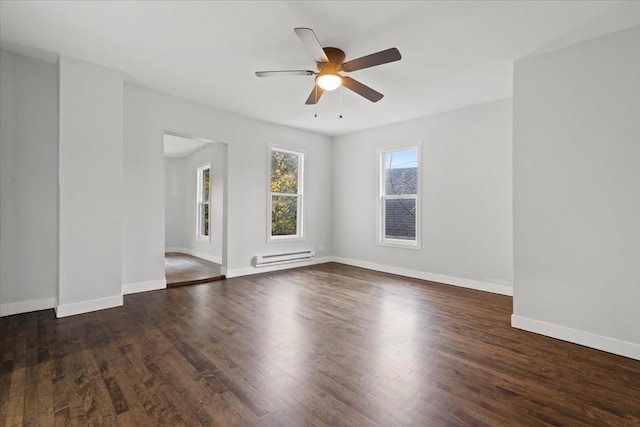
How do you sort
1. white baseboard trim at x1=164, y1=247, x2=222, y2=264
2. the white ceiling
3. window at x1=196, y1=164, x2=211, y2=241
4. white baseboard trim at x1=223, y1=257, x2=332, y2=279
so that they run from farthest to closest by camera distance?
window at x1=196, y1=164, x2=211, y2=241 → white baseboard trim at x1=164, y1=247, x2=222, y2=264 → white baseboard trim at x1=223, y1=257, x2=332, y2=279 → the white ceiling

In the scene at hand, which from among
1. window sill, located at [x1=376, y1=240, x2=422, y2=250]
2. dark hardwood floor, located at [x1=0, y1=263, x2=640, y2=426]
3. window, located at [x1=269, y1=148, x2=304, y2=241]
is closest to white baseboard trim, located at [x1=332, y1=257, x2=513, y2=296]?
window sill, located at [x1=376, y1=240, x2=422, y2=250]

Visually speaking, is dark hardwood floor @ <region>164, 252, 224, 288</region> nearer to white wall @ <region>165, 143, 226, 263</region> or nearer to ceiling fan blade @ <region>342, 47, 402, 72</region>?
white wall @ <region>165, 143, 226, 263</region>

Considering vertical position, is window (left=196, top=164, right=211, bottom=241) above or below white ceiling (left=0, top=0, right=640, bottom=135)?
below

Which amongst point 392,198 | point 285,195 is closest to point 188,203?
point 285,195

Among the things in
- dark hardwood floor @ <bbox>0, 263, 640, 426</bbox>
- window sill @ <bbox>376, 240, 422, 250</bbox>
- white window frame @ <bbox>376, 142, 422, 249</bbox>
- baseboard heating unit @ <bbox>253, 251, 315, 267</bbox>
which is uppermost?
white window frame @ <bbox>376, 142, 422, 249</bbox>

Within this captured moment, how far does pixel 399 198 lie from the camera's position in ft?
18.6

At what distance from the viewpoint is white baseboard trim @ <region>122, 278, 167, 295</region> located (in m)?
4.10

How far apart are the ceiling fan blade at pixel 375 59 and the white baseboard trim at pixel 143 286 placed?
3828 mm

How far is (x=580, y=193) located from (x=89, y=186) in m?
5.08

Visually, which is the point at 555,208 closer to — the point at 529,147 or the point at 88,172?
the point at 529,147

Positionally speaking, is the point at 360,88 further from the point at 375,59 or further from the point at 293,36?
the point at 293,36

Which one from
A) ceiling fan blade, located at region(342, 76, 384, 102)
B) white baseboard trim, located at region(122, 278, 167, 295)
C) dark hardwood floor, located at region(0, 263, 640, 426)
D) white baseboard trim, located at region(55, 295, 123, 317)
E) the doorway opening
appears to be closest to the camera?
dark hardwood floor, located at region(0, 263, 640, 426)

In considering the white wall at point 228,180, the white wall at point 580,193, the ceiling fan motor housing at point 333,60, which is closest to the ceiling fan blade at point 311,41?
the ceiling fan motor housing at point 333,60

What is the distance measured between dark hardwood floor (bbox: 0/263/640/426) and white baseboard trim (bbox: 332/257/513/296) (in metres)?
0.73
